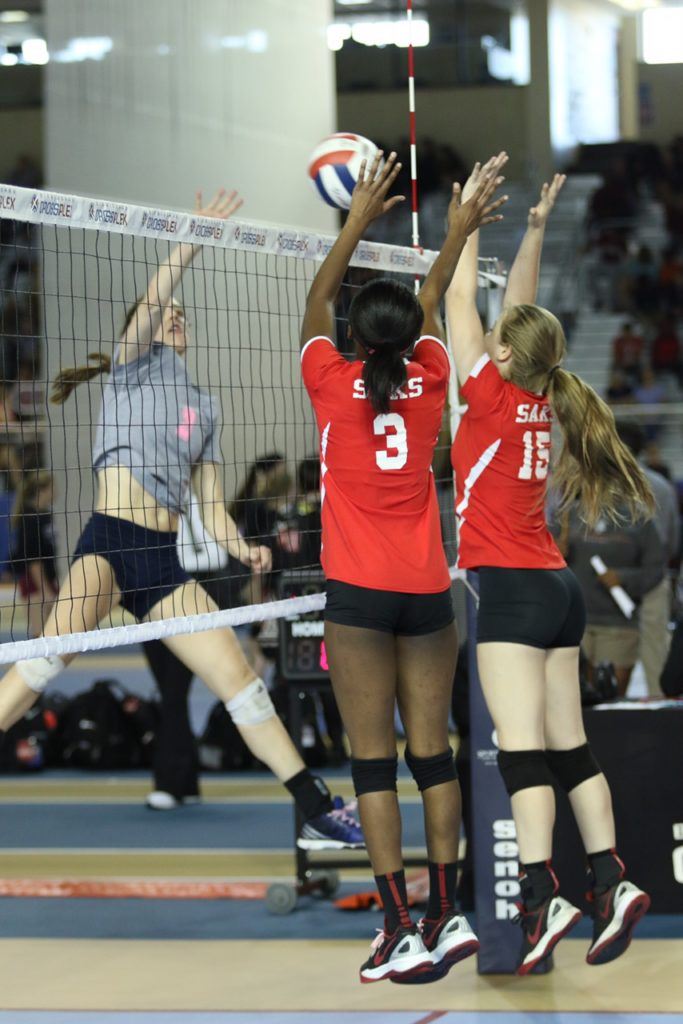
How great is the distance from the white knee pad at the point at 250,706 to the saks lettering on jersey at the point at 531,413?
1.18 m

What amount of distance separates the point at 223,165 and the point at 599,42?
1685 cm

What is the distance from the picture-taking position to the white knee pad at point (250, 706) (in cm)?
457

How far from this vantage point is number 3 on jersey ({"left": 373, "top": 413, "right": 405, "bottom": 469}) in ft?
12.2

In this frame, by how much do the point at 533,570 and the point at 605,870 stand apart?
884 millimetres

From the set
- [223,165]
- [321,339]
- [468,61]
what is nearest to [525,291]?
[321,339]

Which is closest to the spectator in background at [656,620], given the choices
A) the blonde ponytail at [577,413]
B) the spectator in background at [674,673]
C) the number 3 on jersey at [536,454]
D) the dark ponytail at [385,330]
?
the spectator in background at [674,673]

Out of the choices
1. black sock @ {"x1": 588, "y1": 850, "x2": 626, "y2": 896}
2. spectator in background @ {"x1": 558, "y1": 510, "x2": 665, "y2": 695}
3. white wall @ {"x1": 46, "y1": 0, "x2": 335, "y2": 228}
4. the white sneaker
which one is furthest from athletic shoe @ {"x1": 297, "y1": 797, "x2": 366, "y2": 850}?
white wall @ {"x1": 46, "y1": 0, "x2": 335, "y2": 228}

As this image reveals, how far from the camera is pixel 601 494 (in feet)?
13.9

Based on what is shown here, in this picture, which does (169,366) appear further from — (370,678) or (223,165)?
(223,165)

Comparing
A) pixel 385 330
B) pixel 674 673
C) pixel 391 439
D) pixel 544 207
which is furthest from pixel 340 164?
pixel 674 673

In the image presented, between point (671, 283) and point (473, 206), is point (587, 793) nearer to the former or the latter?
point (473, 206)

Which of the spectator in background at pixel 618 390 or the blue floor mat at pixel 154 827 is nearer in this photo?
the blue floor mat at pixel 154 827

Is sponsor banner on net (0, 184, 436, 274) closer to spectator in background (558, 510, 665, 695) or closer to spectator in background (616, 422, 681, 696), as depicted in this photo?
spectator in background (558, 510, 665, 695)

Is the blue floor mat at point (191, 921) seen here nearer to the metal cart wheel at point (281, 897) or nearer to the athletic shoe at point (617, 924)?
the metal cart wheel at point (281, 897)
